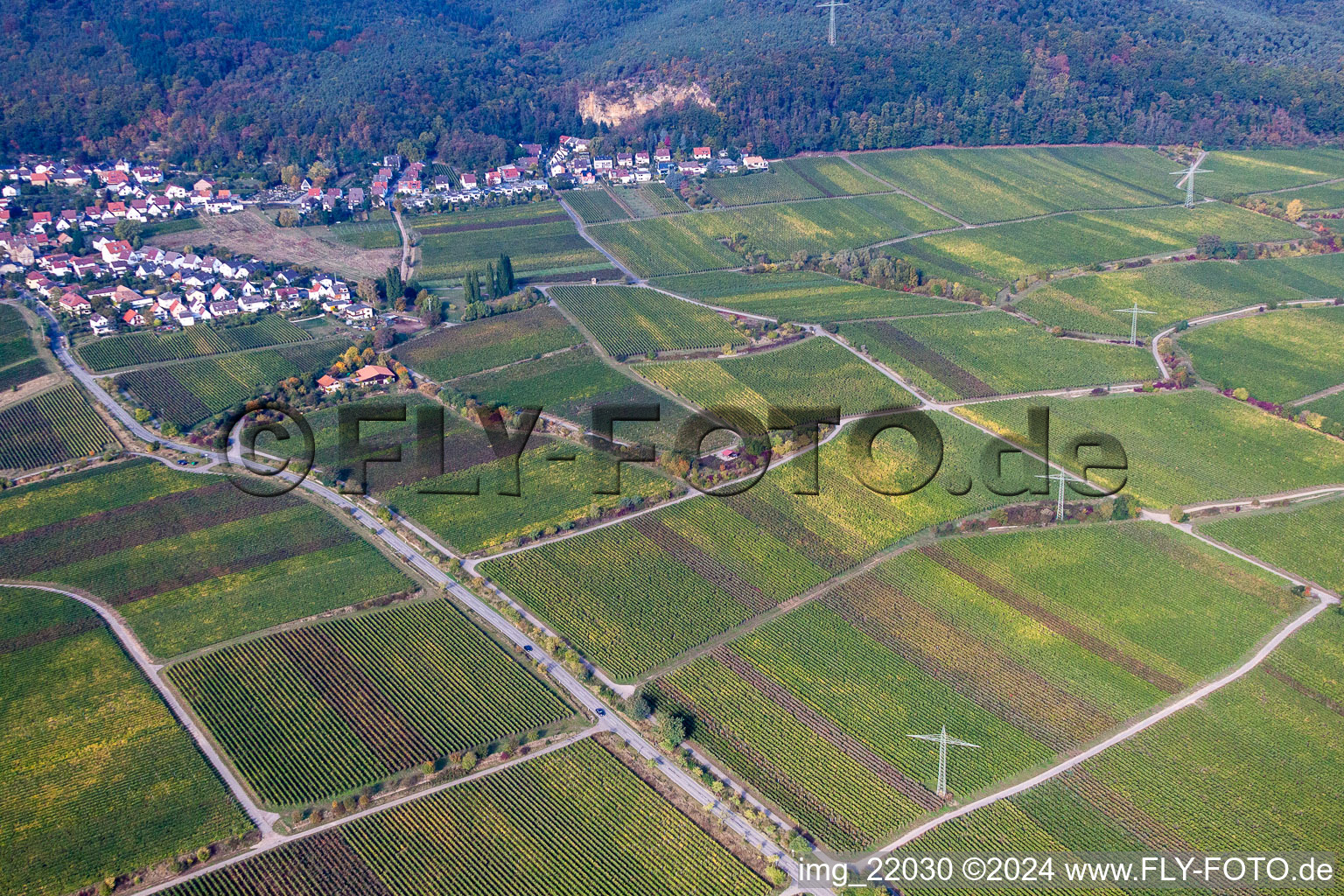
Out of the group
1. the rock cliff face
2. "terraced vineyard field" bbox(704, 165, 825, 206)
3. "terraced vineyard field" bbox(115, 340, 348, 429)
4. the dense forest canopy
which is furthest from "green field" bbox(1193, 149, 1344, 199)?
"terraced vineyard field" bbox(115, 340, 348, 429)

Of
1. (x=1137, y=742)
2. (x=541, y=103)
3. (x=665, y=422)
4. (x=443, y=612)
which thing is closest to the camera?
(x=1137, y=742)

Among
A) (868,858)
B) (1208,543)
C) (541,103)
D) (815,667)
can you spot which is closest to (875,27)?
(541,103)

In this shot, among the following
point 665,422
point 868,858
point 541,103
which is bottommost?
point 868,858

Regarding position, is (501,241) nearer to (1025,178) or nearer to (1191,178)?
(1025,178)

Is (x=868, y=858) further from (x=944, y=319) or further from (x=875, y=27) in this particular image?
(x=875, y=27)

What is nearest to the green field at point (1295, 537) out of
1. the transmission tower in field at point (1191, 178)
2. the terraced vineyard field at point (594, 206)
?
the transmission tower in field at point (1191, 178)

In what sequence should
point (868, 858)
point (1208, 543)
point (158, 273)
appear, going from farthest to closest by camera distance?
point (158, 273)
point (1208, 543)
point (868, 858)
